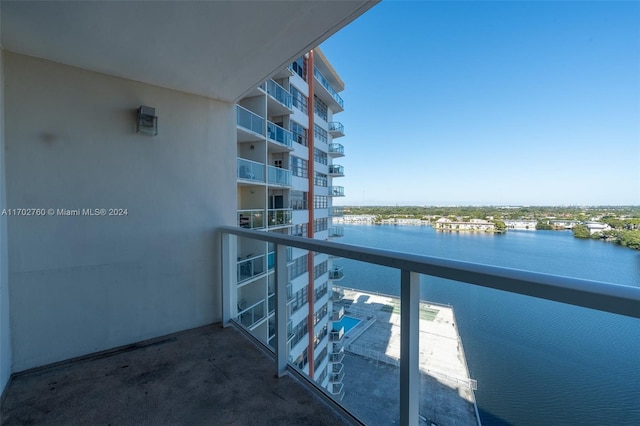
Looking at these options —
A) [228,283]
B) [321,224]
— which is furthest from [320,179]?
[228,283]

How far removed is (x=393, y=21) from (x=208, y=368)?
418 inches

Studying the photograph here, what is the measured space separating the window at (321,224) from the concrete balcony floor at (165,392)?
1132 centimetres

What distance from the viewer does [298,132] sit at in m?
12.2

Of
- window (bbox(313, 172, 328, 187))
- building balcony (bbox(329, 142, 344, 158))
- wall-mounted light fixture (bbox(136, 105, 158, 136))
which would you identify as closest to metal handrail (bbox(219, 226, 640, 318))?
wall-mounted light fixture (bbox(136, 105, 158, 136))

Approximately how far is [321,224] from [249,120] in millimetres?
7681

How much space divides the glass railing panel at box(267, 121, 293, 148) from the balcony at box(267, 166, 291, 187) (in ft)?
3.74

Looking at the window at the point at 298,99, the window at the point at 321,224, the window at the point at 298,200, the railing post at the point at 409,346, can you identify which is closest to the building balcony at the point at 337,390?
the railing post at the point at 409,346

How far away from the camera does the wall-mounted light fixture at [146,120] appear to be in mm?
2393

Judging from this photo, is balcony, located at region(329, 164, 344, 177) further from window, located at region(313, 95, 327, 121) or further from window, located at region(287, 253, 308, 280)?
window, located at region(287, 253, 308, 280)

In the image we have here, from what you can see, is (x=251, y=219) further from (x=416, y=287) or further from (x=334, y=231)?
(x=334, y=231)

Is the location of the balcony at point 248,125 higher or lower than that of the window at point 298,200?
higher

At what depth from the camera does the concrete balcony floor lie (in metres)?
1.56

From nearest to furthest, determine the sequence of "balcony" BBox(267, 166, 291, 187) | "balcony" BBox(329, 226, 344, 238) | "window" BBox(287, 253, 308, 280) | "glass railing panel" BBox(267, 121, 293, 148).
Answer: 1. "window" BBox(287, 253, 308, 280)
2. "balcony" BBox(267, 166, 291, 187)
3. "glass railing panel" BBox(267, 121, 293, 148)
4. "balcony" BBox(329, 226, 344, 238)

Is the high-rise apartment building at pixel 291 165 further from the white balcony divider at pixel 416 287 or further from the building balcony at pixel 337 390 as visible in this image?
the building balcony at pixel 337 390
